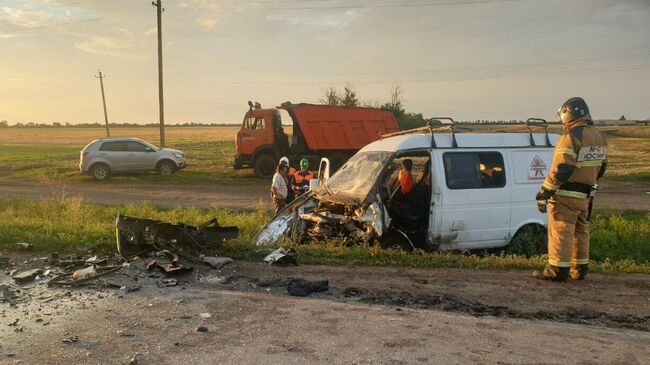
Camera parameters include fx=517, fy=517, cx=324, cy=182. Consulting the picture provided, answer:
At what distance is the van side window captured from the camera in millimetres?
7195

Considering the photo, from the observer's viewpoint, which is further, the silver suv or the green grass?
the silver suv

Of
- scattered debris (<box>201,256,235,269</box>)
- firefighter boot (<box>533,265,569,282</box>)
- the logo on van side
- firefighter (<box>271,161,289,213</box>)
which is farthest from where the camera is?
firefighter (<box>271,161,289,213</box>)

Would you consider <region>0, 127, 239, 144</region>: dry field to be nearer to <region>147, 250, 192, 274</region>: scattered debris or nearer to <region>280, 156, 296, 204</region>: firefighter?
<region>280, 156, 296, 204</region>: firefighter

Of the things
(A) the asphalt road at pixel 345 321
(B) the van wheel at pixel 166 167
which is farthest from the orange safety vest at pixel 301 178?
(B) the van wheel at pixel 166 167

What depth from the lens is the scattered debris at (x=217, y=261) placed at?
19.2 ft

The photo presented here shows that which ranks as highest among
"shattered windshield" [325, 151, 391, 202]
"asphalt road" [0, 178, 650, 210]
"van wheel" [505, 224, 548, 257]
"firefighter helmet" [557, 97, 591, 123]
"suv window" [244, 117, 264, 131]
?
"suv window" [244, 117, 264, 131]

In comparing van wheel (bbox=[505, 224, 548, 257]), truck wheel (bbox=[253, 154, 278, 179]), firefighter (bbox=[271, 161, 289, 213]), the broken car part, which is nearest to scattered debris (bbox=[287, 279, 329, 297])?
the broken car part

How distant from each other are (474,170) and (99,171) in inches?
703

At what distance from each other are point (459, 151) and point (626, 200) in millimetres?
9602

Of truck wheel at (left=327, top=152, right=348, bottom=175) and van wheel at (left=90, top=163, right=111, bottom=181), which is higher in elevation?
truck wheel at (left=327, top=152, right=348, bottom=175)

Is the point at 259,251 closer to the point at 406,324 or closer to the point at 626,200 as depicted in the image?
the point at 406,324

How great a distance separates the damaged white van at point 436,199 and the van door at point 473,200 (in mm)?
14

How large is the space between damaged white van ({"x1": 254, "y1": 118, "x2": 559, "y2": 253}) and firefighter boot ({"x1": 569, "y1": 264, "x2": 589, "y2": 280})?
1709 mm

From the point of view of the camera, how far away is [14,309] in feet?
15.0
